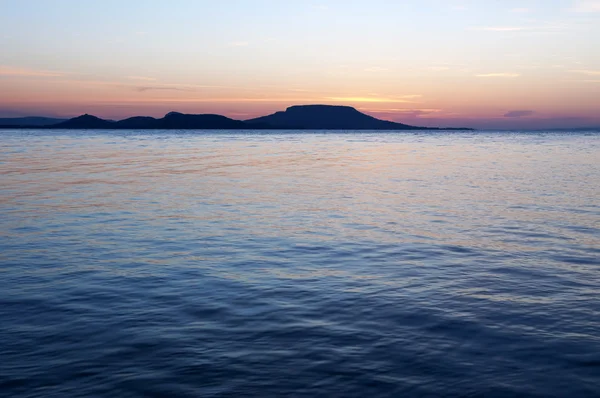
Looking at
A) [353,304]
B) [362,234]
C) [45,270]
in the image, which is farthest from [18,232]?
[353,304]

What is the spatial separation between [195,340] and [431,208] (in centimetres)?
1669

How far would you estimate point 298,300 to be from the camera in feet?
35.1

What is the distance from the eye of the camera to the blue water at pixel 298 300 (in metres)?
7.28

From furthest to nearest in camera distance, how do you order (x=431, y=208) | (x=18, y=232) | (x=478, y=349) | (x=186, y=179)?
(x=186, y=179)
(x=431, y=208)
(x=18, y=232)
(x=478, y=349)

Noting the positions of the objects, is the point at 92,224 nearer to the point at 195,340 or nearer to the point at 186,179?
the point at 195,340

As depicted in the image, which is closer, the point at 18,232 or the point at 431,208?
the point at 18,232

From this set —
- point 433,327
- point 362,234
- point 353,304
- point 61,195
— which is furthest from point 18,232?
point 433,327

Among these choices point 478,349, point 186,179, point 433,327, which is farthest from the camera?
point 186,179

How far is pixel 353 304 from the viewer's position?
1042 cm

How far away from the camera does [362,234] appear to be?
17656 millimetres

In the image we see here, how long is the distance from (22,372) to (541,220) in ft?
59.4

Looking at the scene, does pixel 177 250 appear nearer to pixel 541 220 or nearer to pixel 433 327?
pixel 433 327

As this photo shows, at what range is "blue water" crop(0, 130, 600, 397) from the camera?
287 inches

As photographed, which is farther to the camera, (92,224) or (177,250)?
(92,224)
